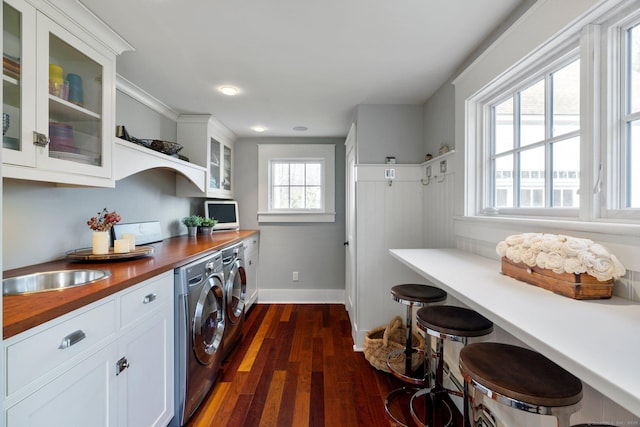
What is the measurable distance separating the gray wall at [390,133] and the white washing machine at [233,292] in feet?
4.77

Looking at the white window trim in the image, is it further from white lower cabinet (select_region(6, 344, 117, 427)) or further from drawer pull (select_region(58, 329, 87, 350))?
drawer pull (select_region(58, 329, 87, 350))

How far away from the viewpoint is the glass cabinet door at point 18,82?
113 centimetres

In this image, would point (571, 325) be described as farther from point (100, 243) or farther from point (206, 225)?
point (206, 225)

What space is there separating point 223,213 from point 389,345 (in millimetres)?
2412

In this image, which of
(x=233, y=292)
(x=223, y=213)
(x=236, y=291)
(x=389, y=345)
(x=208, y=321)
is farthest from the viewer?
(x=223, y=213)

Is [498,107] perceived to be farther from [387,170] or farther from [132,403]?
[132,403]

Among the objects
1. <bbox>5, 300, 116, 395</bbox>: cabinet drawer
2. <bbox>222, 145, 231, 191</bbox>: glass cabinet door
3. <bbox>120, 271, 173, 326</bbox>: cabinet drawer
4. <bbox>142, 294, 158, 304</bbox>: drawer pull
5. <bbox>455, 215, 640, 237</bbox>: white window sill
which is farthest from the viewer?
<bbox>222, 145, 231, 191</bbox>: glass cabinet door

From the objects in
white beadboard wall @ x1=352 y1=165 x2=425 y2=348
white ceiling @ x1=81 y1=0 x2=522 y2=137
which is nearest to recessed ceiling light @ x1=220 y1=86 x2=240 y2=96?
white ceiling @ x1=81 y1=0 x2=522 y2=137

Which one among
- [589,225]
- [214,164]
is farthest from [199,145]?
[589,225]

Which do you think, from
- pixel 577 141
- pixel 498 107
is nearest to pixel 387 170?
pixel 498 107

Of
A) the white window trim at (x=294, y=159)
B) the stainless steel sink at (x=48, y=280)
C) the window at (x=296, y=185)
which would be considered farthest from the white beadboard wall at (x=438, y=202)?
the stainless steel sink at (x=48, y=280)

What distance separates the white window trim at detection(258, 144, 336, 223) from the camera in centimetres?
390

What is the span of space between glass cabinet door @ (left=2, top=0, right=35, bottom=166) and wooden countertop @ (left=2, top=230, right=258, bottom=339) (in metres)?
0.57

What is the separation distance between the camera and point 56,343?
0.92 m
